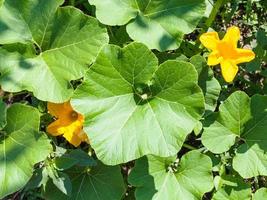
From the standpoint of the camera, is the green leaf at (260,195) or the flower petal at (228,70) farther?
the green leaf at (260,195)

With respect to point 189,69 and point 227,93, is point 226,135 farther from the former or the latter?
point 227,93

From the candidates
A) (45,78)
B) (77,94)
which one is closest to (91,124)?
(77,94)

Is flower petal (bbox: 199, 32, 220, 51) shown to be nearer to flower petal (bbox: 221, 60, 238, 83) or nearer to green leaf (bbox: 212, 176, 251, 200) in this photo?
flower petal (bbox: 221, 60, 238, 83)

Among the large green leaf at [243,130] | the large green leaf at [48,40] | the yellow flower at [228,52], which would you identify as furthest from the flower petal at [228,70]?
the large green leaf at [48,40]

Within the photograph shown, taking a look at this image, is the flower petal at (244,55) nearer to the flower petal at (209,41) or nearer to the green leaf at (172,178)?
the flower petal at (209,41)

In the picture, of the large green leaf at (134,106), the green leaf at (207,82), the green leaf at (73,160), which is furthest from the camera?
the green leaf at (207,82)

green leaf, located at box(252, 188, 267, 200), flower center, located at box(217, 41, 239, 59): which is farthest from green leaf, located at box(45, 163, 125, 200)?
flower center, located at box(217, 41, 239, 59)

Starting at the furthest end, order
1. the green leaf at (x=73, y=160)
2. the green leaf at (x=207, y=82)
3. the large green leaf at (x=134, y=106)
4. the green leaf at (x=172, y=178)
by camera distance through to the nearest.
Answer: the green leaf at (x=207, y=82), the green leaf at (x=172, y=178), the green leaf at (x=73, y=160), the large green leaf at (x=134, y=106)
